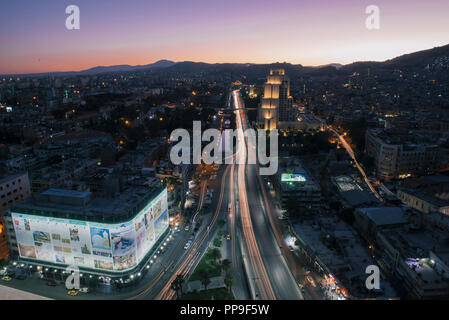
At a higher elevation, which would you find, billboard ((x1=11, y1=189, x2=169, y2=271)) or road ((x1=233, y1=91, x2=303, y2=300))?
billboard ((x1=11, y1=189, x2=169, y2=271))

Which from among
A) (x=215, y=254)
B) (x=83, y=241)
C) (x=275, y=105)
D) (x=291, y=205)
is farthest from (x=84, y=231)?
(x=275, y=105)

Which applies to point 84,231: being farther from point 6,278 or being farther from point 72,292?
point 6,278

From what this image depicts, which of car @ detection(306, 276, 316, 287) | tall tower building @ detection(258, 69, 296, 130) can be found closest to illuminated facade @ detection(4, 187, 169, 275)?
car @ detection(306, 276, 316, 287)

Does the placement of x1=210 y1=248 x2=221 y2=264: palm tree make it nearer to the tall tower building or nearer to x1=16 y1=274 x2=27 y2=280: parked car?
x1=16 y1=274 x2=27 y2=280: parked car

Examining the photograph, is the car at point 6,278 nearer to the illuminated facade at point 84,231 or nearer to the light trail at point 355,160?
the illuminated facade at point 84,231

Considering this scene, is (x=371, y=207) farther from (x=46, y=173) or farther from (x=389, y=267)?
(x=46, y=173)

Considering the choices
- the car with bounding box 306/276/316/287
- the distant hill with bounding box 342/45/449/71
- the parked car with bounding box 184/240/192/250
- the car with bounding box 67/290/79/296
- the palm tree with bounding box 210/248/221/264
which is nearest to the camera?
the car with bounding box 67/290/79/296
